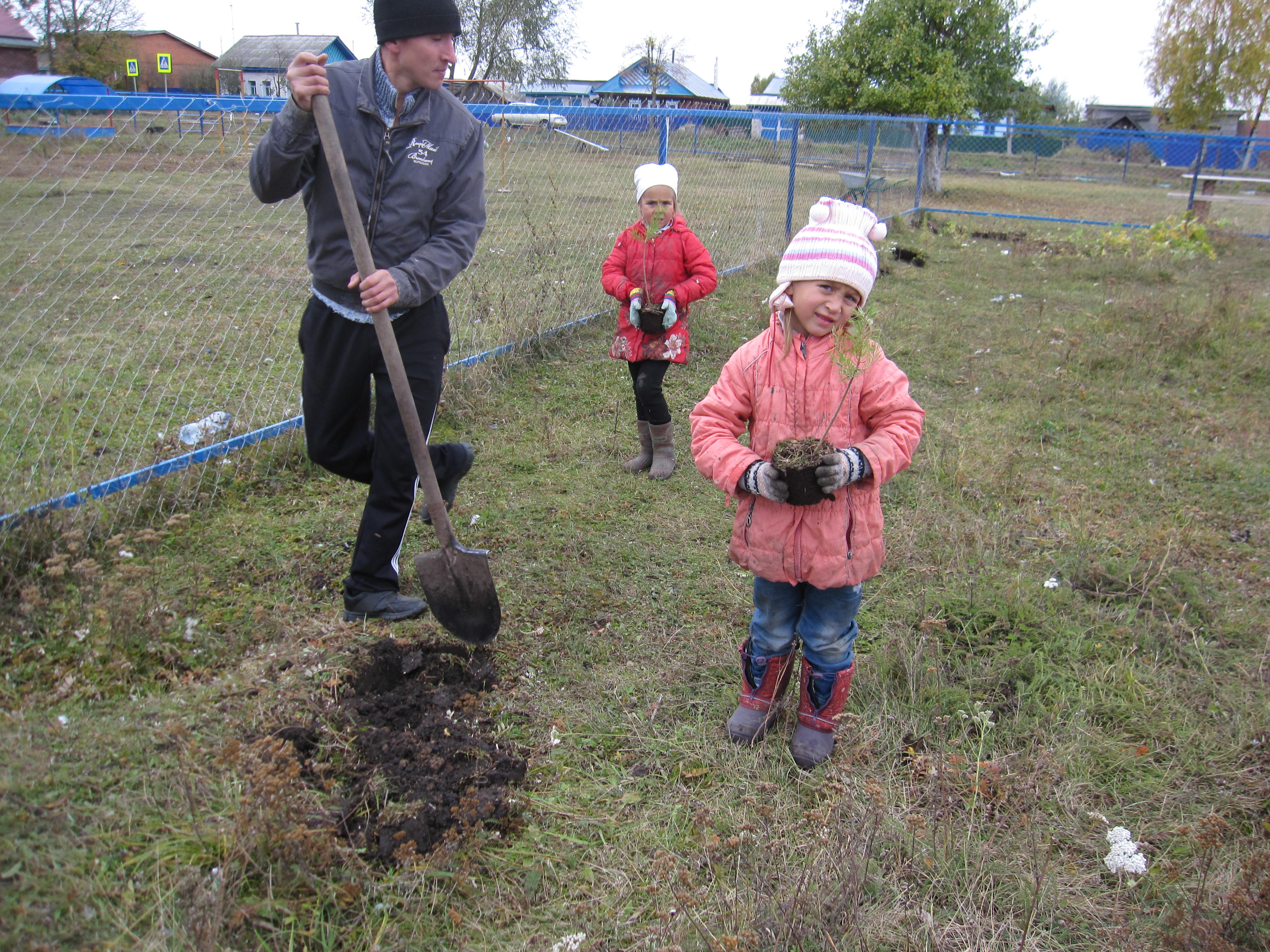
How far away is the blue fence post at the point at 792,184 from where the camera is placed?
10508mm

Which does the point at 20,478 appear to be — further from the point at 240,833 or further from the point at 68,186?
the point at 240,833

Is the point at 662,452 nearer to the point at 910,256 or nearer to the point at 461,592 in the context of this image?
the point at 461,592

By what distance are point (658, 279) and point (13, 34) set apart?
4167 centimetres

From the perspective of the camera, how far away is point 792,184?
10758 millimetres

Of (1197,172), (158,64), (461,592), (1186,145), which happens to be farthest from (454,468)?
(158,64)

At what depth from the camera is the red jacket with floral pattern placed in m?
4.70

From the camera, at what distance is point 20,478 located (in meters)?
3.72

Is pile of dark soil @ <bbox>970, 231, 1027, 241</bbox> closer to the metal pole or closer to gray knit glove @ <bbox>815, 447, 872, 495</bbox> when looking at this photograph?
the metal pole

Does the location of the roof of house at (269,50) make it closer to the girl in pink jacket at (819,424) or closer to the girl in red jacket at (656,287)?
the girl in red jacket at (656,287)

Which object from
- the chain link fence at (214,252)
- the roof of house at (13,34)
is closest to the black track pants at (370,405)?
the chain link fence at (214,252)

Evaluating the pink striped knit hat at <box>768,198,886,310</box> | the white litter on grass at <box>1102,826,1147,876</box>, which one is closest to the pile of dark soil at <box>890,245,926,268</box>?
the pink striped knit hat at <box>768,198,886,310</box>

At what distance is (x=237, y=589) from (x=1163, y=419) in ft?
18.4

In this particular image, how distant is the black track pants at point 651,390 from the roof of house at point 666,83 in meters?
57.6

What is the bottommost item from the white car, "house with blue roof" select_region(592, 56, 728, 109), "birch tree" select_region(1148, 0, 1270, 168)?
the white car
